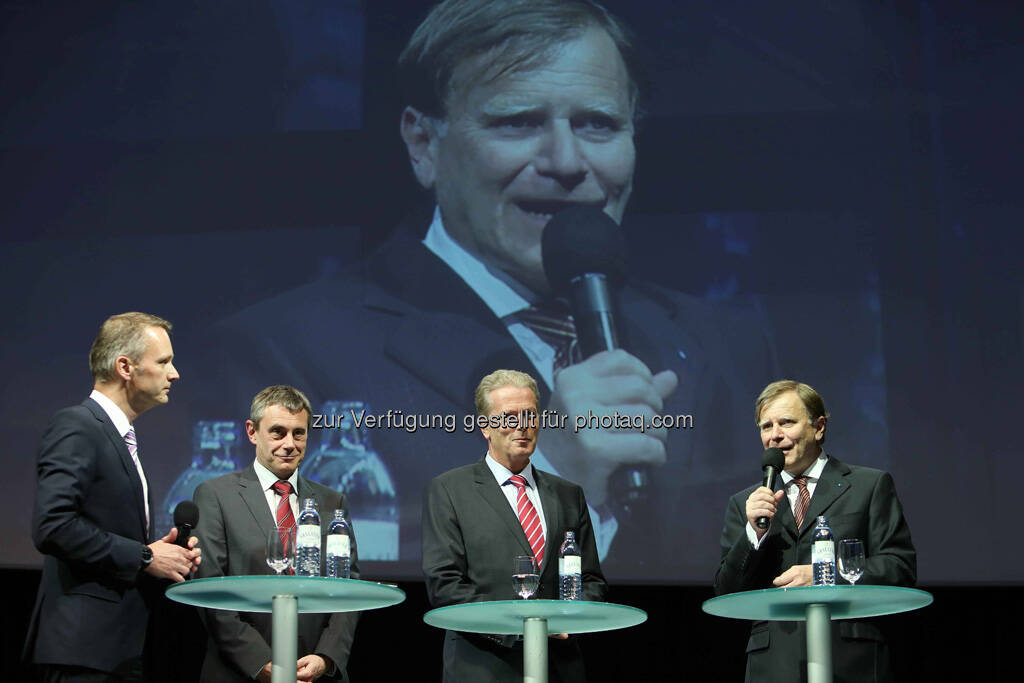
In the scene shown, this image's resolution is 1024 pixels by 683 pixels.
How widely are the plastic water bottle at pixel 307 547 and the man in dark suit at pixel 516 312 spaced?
2.12 m

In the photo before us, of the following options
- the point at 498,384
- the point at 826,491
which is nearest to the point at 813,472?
the point at 826,491

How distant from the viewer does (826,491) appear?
13.8ft

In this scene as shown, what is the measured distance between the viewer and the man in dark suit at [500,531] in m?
4.12

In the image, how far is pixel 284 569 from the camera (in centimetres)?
381

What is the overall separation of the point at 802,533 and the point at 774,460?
32cm

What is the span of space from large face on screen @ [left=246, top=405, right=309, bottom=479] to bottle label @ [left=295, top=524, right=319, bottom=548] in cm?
78

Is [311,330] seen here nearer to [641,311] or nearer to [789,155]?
[641,311]

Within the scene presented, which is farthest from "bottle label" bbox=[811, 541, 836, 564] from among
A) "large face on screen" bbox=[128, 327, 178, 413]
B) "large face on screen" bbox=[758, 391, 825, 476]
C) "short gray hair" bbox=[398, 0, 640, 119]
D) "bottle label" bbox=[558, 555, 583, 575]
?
"short gray hair" bbox=[398, 0, 640, 119]

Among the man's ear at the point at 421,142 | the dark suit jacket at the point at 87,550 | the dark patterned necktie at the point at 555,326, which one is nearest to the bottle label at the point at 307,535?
the dark suit jacket at the point at 87,550

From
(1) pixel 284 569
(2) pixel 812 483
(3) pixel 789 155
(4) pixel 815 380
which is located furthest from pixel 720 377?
(1) pixel 284 569

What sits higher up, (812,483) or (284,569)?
(812,483)

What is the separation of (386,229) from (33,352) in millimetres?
1978

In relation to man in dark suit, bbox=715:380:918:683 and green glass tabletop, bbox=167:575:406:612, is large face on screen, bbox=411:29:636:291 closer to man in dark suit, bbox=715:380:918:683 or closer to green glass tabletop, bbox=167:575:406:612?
man in dark suit, bbox=715:380:918:683

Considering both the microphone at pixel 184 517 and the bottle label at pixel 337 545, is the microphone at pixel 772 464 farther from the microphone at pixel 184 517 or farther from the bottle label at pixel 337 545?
the microphone at pixel 184 517
